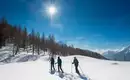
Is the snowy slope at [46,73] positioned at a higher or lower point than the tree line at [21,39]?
lower

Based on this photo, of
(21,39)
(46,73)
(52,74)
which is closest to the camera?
(52,74)

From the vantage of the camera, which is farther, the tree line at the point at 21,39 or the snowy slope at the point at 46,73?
the tree line at the point at 21,39

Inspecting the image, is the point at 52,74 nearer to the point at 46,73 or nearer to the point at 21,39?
the point at 46,73

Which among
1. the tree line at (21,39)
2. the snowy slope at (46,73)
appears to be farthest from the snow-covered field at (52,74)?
the tree line at (21,39)

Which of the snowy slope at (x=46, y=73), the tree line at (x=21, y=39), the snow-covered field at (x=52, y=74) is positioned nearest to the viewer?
the snowy slope at (x=46, y=73)

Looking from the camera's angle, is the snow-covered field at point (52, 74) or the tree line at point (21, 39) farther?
Answer: the tree line at point (21, 39)

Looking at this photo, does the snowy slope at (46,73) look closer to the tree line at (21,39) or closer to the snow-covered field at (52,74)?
the snow-covered field at (52,74)

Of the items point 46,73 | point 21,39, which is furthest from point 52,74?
point 21,39

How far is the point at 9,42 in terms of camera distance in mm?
89625

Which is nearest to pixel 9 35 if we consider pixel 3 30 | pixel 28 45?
pixel 3 30

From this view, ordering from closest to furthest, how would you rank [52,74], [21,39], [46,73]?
[52,74] → [46,73] → [21,39]

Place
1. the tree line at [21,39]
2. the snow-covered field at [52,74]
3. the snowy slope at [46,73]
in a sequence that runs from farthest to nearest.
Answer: the tree line at [21,39] → the snow-covered field at [52,74] → the snowy slope at [46,73]

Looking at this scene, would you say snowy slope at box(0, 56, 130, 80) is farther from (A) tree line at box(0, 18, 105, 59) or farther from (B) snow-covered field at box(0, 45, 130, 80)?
(A) tree line at box(0, 18, 105, 59)

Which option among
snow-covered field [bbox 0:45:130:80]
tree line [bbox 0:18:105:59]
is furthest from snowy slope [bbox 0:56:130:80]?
tree line [bbox 0:18:105:59]
